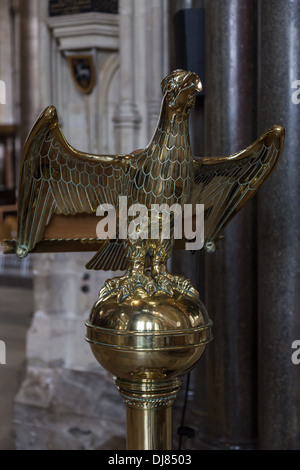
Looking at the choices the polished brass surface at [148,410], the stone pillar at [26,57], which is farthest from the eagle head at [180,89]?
the stone pillar at [26,57]

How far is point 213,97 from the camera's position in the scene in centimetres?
236

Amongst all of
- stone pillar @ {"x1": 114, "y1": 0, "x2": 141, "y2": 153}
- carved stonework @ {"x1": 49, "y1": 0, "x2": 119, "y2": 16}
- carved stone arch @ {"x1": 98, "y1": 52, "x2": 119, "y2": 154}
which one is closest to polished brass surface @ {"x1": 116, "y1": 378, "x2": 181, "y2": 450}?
stone pillar @ {"x1": 114, "y1": 0, "x2": 141, "y2": 153}

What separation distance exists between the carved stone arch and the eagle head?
2677mm

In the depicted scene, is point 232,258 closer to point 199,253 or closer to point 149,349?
point 199,253

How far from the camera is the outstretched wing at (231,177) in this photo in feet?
3.98

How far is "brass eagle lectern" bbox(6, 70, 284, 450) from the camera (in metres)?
1.01

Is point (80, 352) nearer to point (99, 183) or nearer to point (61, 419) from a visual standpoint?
point (61, 419)

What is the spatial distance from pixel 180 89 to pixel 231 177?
0.23 m

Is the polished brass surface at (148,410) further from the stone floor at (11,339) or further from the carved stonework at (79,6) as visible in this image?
the carved stonework at (79,6)

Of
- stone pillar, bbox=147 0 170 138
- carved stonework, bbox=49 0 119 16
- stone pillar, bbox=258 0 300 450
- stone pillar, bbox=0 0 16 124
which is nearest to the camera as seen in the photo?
stone pillar, bbox=258 0 300 450

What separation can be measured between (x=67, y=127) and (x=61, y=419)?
160 centimetres

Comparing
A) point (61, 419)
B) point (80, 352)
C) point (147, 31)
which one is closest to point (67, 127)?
point (147, 31)

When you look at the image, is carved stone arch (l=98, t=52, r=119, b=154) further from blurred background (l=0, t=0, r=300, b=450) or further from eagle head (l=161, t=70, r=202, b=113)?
eagle head (l=161, t=70, r=202, b=113)

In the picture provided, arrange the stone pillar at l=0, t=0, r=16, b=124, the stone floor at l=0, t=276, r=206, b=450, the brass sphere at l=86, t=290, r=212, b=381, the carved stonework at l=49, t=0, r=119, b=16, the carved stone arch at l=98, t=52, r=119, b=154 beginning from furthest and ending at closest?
the stone pillar at l=0, t=0, r=16, b=124
the carved stone arch at l=98, t=52, r=119, b=154
the carved stonework at l=49, t=0, r=119, b=16
the stone floor at l=0, t=276, r=206, b=450
the brass sphere at l=86, t=290, r=212, b=381
